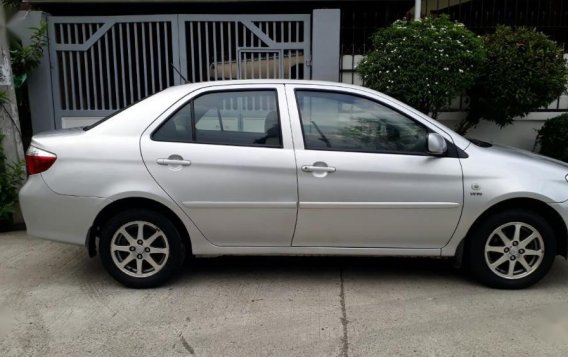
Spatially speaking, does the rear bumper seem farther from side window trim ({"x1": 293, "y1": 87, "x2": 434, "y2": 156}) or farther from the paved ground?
side window trim ({"x1": 293, "y1": 87, "x2": 434, "y2": 156})

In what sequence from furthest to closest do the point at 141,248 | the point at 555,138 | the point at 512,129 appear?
the point at 512,129
the point at 555,138
the point at 141,248

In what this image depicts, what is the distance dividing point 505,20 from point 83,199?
272 inches

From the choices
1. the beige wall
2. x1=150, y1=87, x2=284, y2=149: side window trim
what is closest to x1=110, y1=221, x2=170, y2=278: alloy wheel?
x1=150, y1=87, x2=284, y2=149: side window trim

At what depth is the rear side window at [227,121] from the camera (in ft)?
13.7

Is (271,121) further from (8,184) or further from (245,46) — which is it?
(8,184)

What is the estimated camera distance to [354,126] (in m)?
4.22

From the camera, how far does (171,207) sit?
13.5 feet

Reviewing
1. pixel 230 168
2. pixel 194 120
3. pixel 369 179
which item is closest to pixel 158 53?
pixel 194 120

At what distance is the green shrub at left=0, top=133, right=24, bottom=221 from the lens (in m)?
5.76

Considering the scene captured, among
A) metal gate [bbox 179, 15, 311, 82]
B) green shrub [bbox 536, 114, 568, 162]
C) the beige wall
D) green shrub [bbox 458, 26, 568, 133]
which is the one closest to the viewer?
green shrub [bbox 458, 26, 568, 133]

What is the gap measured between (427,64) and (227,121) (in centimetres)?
279

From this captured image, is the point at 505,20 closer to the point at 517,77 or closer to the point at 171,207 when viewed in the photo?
the point at 517,77

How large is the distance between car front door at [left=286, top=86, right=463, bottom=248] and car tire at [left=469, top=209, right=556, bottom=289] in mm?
290

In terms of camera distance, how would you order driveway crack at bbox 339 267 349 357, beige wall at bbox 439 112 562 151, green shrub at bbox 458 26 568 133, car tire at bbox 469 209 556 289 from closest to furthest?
driveway crack at bbox 339 267 349 357 < car tire at bbox 469 209 556 289 < green shrub at bbox 458 26 568 133 < beige wall at bbox 439 112 562 151
